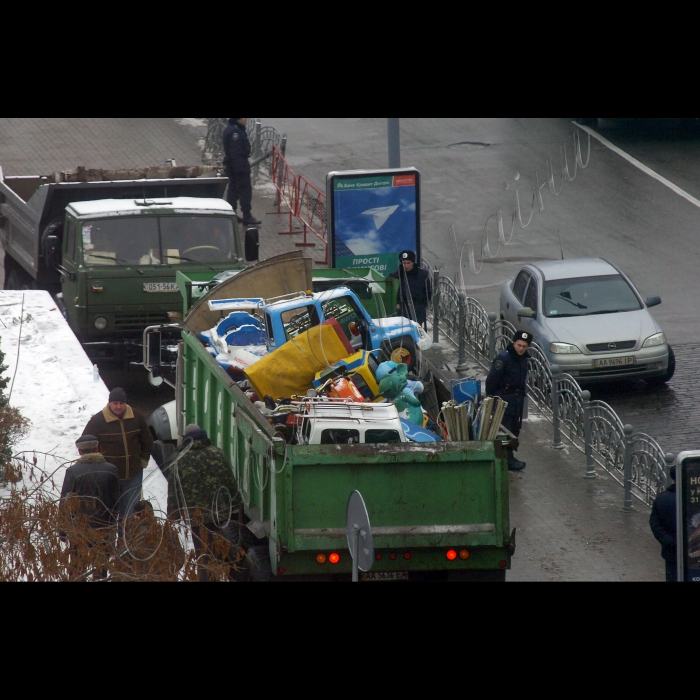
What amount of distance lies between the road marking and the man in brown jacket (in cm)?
1634

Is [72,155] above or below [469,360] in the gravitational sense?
above

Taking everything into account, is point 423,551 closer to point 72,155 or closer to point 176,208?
point 176,208

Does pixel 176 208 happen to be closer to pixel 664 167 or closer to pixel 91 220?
pixel 91 220

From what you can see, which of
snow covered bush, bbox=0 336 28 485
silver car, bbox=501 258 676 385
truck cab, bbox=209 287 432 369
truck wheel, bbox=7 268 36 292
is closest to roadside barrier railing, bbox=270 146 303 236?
truck wheel, bbox=7 268 36 292

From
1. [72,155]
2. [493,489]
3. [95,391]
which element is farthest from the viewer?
[72,155]

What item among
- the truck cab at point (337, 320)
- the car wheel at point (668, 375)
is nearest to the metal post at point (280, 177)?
the car wheel at point (668, 375)

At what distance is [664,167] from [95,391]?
1657cm

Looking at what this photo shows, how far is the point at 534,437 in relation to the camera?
1418cm

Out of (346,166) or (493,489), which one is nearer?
(493,489)

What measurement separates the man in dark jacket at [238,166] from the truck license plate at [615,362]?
8139 mm

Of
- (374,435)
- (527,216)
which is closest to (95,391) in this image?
(374,435)

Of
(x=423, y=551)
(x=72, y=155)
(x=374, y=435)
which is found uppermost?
(x=72, y=155)

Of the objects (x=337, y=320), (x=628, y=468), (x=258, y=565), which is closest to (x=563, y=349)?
(x=628, y=468)

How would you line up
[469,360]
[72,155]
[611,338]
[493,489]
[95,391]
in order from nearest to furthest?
1. [493,489]
2. [95,391]
3. [611,338]
4. [469,360]
5. [72,155]
